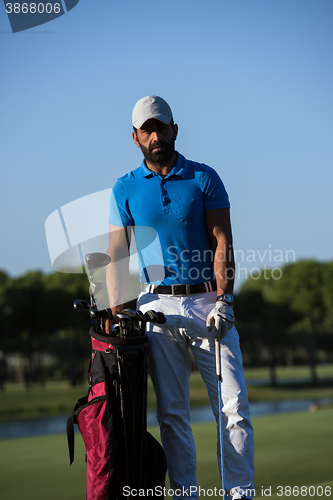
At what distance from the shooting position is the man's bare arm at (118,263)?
3.42 metres

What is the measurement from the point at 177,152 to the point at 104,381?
1494 millimetres

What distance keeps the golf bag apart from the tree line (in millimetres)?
25416

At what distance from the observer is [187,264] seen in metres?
3.32

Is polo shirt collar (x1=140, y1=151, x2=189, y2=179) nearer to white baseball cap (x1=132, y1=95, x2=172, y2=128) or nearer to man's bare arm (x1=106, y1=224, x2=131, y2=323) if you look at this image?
white baseball cap (x1=132, y1=95, x2=172, y2=128)

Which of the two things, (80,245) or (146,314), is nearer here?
(146,314)

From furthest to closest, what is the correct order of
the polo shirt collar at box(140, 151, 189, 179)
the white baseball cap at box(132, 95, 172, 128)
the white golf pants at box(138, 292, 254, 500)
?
the polo shirt collar at box(140, 151, 189, 179)
the white baseball cap at box(132, 95, 172, 128)
the white golf pants at box(138, 292, 254, 500)

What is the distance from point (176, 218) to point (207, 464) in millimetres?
3886

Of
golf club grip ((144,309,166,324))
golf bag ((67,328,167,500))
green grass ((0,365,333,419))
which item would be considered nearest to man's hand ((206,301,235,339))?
golf club grip ((144,309,166,324))

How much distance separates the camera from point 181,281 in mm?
3316

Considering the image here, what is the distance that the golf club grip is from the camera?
10.1 ft

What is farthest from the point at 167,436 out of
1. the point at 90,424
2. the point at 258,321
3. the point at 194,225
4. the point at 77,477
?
the point at 258,321

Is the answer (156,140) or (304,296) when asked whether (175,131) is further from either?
(304,296)

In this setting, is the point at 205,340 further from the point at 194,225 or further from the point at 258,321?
the point at 258,321

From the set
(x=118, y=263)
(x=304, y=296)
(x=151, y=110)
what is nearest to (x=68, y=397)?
(x=304, y=296)
